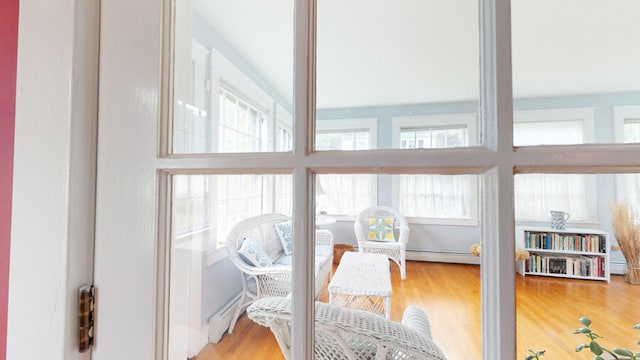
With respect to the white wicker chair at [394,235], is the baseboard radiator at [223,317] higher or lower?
lower

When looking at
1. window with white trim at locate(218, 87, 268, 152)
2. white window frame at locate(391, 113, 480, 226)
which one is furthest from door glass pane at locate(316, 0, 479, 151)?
window with white trim at locate(218, 87, 268, 152)

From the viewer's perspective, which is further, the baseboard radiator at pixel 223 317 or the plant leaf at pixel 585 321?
the baseboard radiator at pixel 223 317

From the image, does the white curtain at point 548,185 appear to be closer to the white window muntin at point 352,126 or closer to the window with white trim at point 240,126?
the white window muntin at point 352,126

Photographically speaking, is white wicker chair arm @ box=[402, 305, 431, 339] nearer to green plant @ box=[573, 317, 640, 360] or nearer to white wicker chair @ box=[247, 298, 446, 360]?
white wicker chair @ box=[247, 298, 446, 360]

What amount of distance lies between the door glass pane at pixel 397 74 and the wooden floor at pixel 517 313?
22 centimetres

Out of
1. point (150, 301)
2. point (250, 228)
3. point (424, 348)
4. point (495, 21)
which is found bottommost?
point (424, 348)

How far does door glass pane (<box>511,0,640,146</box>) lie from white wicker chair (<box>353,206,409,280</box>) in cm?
21

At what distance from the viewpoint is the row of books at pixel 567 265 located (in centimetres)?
45

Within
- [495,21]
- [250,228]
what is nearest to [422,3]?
[495,21]

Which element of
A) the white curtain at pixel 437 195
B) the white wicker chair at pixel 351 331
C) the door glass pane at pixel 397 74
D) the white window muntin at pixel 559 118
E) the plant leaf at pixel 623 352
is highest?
the door glass pane at pixel 397 74

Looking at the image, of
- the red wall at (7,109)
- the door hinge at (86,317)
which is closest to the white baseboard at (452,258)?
the door hinge at (86,317)

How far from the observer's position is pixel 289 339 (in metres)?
0.45

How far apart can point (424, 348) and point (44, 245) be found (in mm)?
691

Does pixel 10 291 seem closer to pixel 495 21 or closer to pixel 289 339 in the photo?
pixel 289 339
